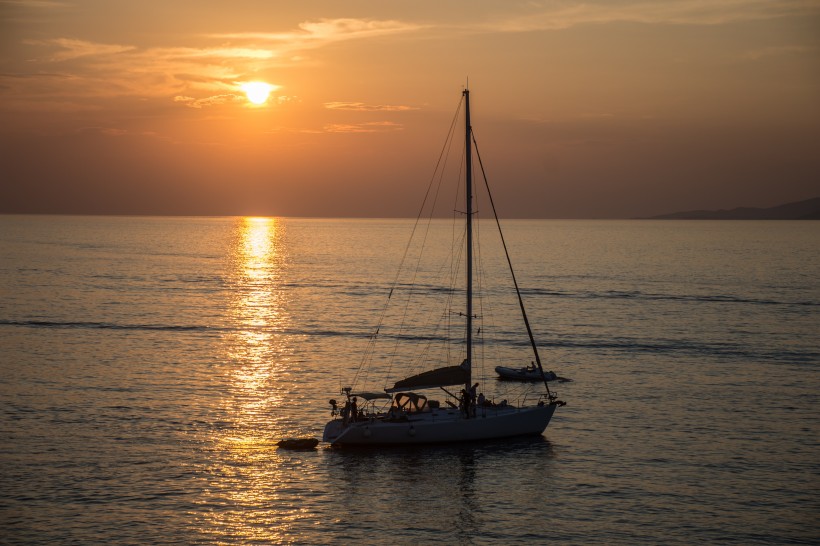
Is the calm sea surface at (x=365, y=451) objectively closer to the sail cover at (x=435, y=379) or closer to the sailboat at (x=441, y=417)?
the sailboat at (x=441, y=417)

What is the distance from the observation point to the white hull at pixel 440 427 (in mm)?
53656

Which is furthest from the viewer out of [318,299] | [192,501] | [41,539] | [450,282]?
[450,282]

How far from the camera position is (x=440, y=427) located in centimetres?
5422

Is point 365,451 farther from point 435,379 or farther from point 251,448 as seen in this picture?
point 251,448

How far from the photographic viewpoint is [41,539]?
1540 inches

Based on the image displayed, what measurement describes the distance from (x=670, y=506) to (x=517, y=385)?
1339 inches

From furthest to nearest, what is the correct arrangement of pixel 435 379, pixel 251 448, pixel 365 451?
1. pixel 435 379
2. pixel 251 448
3. pixel 365 451

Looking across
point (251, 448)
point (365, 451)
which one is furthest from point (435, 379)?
point (251, 448)

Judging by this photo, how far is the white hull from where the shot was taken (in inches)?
2112

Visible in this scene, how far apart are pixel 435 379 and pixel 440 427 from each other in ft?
10.2

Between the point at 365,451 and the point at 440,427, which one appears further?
the point at 440,427

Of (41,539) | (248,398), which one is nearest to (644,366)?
(248,398)

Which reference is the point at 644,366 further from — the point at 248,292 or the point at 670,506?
the point at 248,292

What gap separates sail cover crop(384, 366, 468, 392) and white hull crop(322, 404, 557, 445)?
1.92 m
